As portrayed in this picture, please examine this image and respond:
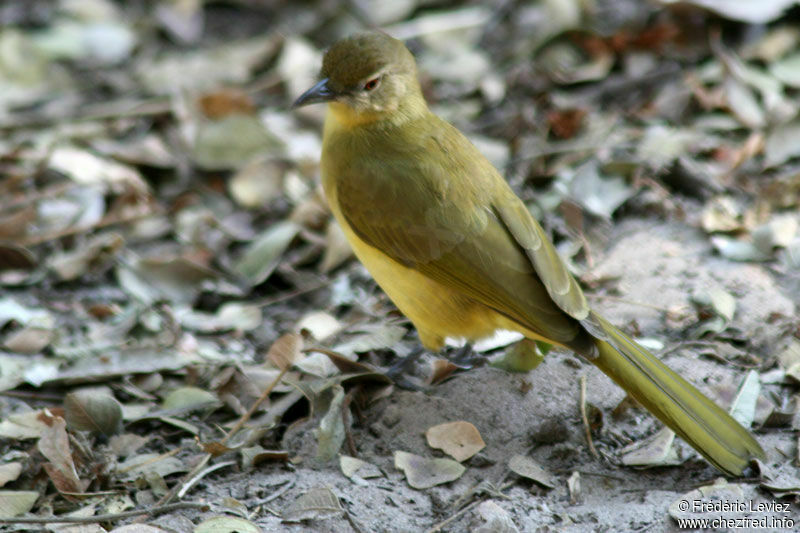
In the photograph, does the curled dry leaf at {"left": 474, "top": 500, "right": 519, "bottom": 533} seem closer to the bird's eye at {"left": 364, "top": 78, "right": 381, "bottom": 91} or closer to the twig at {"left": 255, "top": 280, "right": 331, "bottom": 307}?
the bird's eye at {"left": 364, "top": 78, "right": 381, "bottom": 91}

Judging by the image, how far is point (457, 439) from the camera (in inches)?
134

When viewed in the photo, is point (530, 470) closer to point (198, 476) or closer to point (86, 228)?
point (198, 476)

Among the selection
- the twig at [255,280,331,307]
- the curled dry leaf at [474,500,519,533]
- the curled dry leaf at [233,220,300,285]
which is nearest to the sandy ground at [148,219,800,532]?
the curled dry leaf at [474,500,519,533]

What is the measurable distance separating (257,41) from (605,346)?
168 inches

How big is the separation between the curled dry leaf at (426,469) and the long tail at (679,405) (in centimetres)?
62

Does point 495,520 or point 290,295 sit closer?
point 495,520

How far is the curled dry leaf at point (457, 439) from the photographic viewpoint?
3.36 meters

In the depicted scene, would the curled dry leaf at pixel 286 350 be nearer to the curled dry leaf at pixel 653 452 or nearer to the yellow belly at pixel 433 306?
the yellow belly at pixel 433 306

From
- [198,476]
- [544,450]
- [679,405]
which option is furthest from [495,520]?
[198,476]

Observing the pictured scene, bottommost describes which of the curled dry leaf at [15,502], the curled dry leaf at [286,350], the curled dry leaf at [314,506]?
the curled dry leaf at [314,506]

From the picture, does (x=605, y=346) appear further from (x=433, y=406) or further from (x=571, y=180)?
(x=571, y=180)

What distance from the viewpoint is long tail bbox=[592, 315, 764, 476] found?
122 inches

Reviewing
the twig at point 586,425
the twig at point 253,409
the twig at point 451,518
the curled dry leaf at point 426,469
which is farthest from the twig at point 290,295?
the twig at point 451,518

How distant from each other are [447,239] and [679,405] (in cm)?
102
